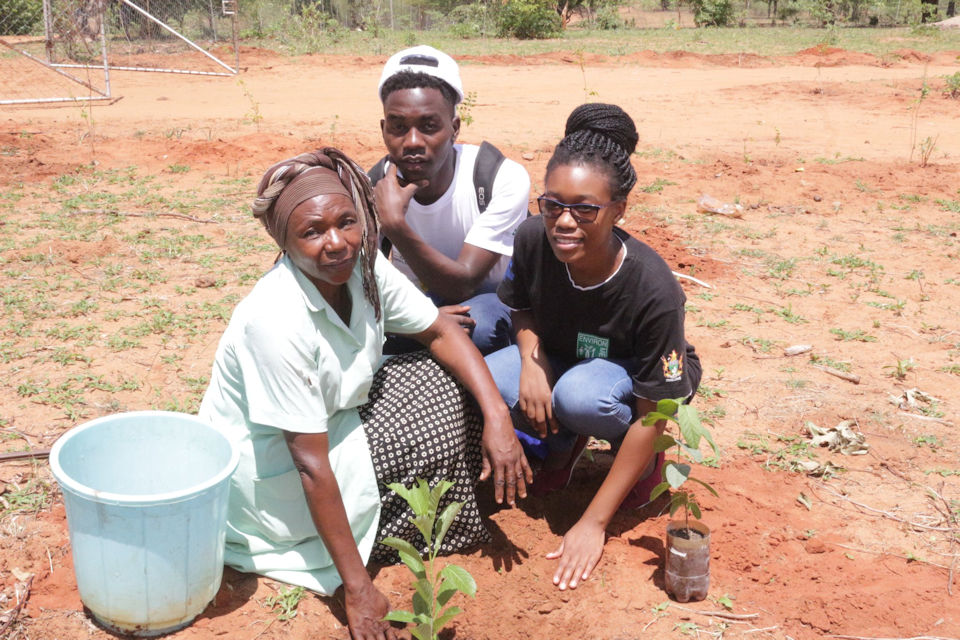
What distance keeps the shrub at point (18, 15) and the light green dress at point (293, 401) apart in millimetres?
14441

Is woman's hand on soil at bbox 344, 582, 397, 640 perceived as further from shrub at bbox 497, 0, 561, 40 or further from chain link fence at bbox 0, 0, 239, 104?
shrub at bbox 497, 0, 561, 40

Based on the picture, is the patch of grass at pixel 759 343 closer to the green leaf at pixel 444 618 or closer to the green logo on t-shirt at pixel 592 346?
the green logo on t-shirt at pixel 592 346

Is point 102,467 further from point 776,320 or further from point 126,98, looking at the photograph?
point 126,98

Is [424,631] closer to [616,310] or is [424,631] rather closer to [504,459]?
[504,459]

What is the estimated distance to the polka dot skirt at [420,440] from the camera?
7.95 feet

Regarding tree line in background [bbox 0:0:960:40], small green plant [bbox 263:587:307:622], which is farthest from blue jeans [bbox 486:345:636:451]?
tree line in background [bbox 0:0:960:40]

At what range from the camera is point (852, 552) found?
2.55m

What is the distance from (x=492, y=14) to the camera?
998 inches

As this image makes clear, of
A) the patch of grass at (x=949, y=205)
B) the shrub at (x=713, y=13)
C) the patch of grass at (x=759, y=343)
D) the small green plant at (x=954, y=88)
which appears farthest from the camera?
the shrub at (x=713, y=13)

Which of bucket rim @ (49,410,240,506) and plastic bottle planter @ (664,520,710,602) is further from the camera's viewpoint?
plastic bottle planter @ (664,520,710,602)

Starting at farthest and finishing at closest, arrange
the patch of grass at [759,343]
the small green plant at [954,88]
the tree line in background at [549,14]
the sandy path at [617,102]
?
the tree line in background at [549,14] → the small green plant at [954,88] → the sandy path at [617,102] → the patch of grass at [759,343]

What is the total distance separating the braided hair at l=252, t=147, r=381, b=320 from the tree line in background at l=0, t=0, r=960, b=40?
14231 mm

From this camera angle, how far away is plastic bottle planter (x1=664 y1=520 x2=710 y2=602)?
229cm

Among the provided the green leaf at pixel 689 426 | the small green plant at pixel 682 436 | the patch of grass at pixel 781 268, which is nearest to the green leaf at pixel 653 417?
the small green plant at pixel 682 436
